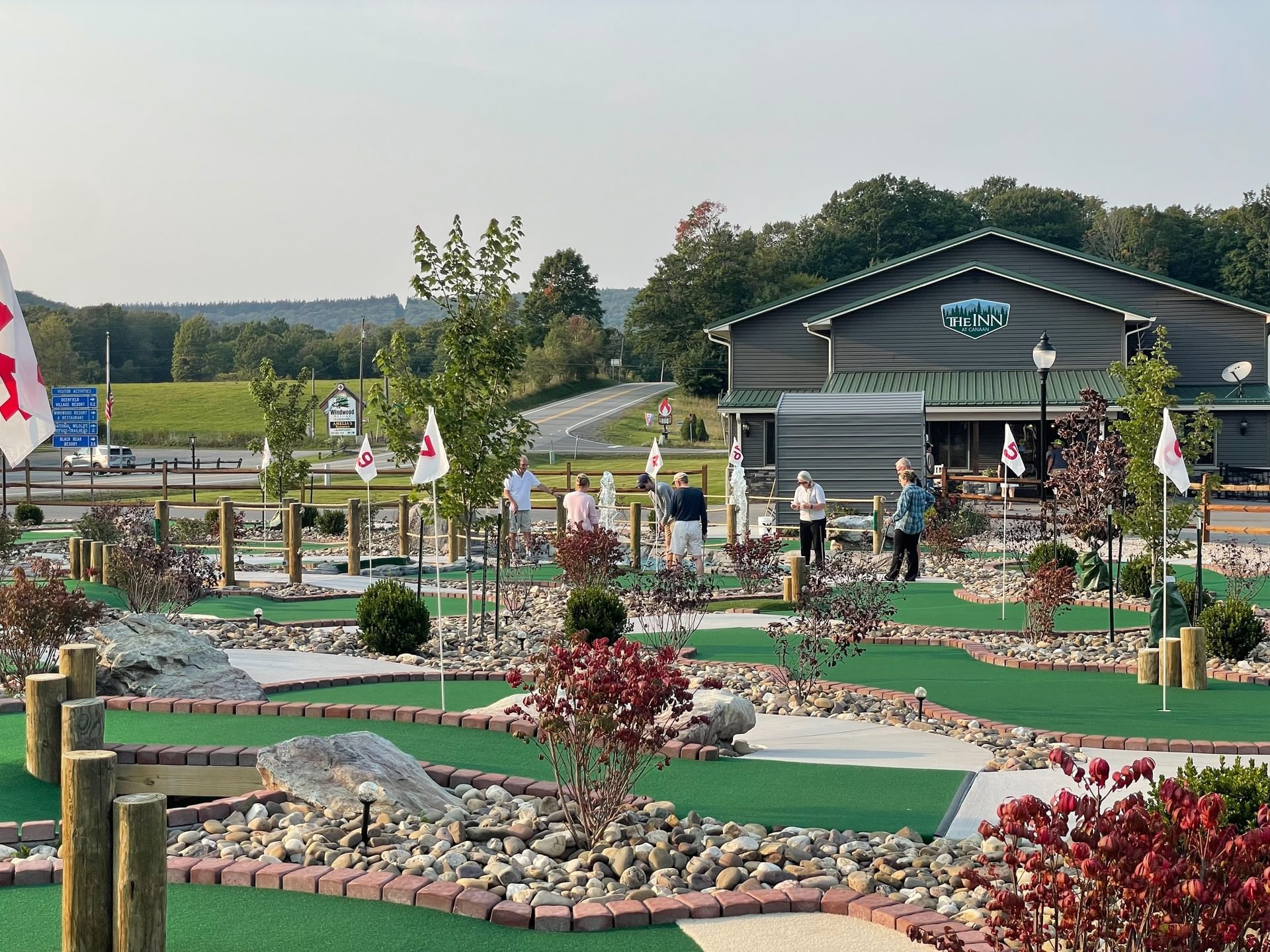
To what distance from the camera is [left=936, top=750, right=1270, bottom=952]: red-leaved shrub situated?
3.95 meters

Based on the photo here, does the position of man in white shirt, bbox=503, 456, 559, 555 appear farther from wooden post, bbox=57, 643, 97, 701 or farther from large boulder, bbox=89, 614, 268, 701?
wooden post, bbox=57, 643, 97, 701

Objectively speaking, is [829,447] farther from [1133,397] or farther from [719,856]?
[719,856]

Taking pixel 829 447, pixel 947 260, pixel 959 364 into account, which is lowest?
pixel 829 447

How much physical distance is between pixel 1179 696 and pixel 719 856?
619 cm

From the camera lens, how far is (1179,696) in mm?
11305

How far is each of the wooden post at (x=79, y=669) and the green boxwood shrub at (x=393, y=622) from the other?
17.8 feet

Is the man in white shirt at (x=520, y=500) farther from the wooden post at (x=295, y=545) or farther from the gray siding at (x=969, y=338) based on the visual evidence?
the gray siding at (x=969, y=338)

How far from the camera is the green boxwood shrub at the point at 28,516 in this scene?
29984 millimetres

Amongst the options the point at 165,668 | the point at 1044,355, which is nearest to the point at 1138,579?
the point at 1044,355

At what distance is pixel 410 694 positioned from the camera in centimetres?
1091

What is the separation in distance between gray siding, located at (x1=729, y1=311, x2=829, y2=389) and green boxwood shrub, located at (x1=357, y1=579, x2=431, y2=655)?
94.6 feet

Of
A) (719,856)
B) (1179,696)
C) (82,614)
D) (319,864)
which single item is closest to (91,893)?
(319,864)

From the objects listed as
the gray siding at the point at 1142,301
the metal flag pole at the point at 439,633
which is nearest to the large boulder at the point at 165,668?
the metal flag pole at the point at 439,633

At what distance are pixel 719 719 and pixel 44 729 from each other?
158 inches
